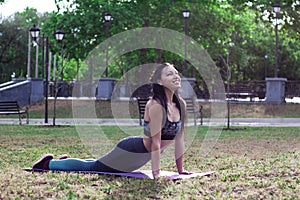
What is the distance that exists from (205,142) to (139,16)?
20.2 metres

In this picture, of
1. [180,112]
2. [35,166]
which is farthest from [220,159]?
[35,166]

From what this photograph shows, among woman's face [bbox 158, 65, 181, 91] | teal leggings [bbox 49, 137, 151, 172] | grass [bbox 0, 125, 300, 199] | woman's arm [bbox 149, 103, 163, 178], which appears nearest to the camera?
grass [bbox 0, 125, 300, 199]

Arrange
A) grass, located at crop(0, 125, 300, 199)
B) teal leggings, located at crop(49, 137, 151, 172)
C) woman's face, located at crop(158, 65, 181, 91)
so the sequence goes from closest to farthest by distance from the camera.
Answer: grass, located at crop(0, 125, 300, 199), woman's face, located at crop(158, 65, 181, 91), teal leggings, located at crop(49, 137, 151, 172)

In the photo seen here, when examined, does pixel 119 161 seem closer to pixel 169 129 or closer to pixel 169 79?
pixel 169 129

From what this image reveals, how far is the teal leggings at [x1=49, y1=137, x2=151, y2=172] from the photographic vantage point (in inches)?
269

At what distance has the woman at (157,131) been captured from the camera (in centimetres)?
664

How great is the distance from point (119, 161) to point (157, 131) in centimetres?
76

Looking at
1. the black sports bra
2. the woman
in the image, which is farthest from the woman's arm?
the black sports bra

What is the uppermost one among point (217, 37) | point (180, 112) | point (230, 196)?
point (217, 37)

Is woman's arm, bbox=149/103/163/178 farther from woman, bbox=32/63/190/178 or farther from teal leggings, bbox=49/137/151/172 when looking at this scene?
teal leggings, bbox=49/137/151/172

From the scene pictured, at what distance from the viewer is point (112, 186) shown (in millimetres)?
6395

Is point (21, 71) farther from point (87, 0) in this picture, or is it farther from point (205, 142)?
point (205, 142)

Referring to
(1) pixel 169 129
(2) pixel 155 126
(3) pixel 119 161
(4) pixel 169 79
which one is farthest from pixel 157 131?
(3) pixel 119 161

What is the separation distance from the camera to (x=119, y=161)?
276 inches
